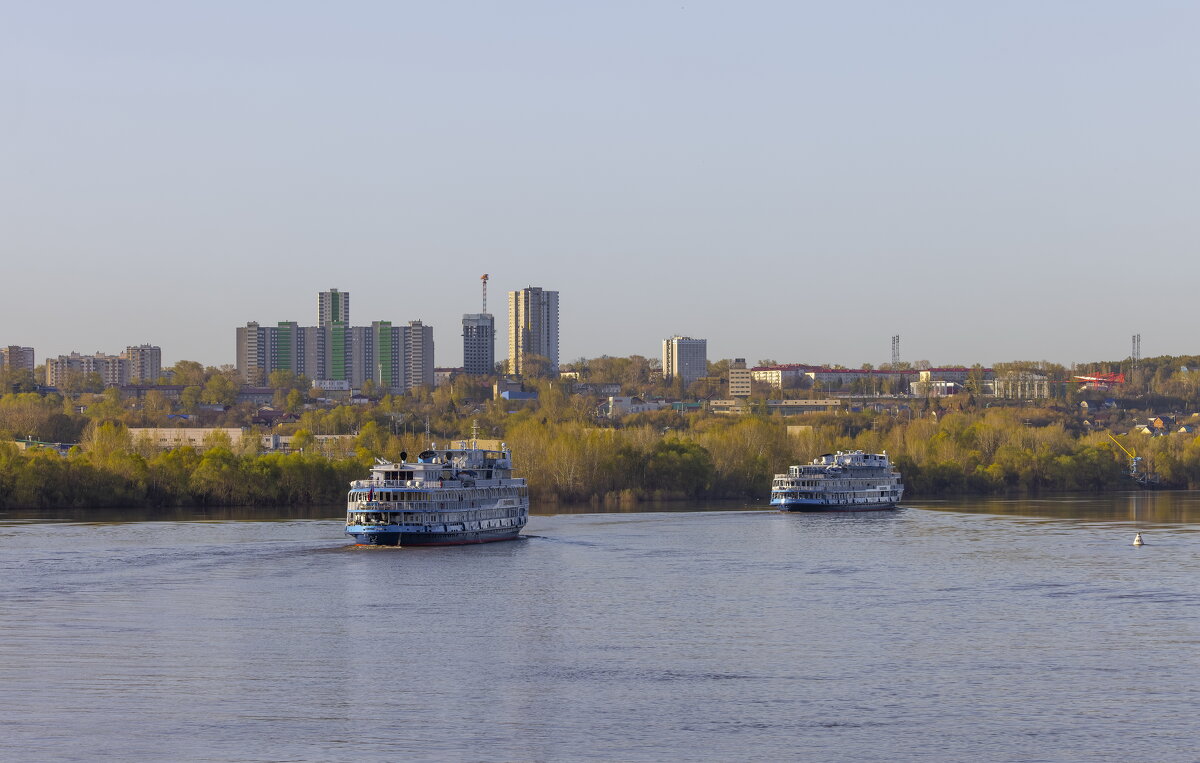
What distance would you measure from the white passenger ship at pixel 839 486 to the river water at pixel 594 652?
1266 inches

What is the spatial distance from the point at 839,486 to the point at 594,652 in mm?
63831

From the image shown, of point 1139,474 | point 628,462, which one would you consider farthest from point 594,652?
point 1139,474

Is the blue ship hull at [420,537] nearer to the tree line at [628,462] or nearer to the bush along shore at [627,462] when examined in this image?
the bush along shore at [627,462]

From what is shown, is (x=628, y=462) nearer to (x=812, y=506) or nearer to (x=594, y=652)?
(x=812, y=506)

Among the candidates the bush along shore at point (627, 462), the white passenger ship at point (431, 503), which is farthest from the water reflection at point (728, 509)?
the white passenger ship at point (431, 503)

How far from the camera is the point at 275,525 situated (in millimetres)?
76375

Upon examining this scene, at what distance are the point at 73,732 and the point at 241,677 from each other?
5.63 m

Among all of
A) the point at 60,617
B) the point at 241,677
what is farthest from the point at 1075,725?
the point at 60,617

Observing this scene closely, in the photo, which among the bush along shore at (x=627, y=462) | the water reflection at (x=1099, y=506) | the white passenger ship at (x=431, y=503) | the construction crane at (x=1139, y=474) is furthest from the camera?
the construction crane at (x=1139, y=474)

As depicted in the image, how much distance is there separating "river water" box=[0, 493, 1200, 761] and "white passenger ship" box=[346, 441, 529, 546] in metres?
1.25

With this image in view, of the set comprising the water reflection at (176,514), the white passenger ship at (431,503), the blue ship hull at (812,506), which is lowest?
the blue ship hull at (812,506)

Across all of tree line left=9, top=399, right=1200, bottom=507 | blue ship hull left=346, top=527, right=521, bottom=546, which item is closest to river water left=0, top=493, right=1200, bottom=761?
blue ship hull left=346, top=527, right=521, bottom=546

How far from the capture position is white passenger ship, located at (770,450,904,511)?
97.5 metres

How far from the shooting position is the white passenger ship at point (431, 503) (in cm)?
6375
